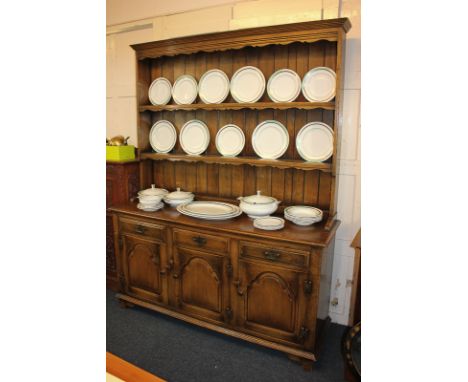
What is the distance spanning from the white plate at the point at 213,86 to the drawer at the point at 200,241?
1041 millimetres

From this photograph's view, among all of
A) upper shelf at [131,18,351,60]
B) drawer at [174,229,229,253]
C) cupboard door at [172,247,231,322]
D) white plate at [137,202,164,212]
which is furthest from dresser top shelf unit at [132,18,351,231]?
cupboard door at [172,247,231,322]

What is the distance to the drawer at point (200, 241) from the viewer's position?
216 centimetres

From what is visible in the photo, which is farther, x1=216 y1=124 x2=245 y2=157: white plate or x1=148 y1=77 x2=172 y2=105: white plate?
x1=148 y1=77 x2=172 y2=105: white plate

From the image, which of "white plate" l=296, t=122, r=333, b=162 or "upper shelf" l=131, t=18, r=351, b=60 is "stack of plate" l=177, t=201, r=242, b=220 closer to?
"white plate" l=296, t=122, r=333, b=162

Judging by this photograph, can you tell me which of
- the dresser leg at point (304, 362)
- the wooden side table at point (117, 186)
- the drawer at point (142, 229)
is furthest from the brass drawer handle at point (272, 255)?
the wooden side table at point (117, 186)

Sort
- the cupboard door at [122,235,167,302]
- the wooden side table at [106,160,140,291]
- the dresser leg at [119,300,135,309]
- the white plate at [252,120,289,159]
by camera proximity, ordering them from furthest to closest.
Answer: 1. the wooden side table at [106,160,140,291]
2. the dresser leg at [119,300,135,309]
3. the cupboard door at [122,235,167,302]
4. the white plate at [252,120,289,159]

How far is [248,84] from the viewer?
7.88 feet

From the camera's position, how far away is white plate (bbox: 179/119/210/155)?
8.70 ft

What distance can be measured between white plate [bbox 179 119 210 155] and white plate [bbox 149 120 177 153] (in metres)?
0.10

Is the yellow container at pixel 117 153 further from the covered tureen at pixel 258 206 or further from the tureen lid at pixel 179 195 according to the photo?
the covered tureen at pixel 258 206
